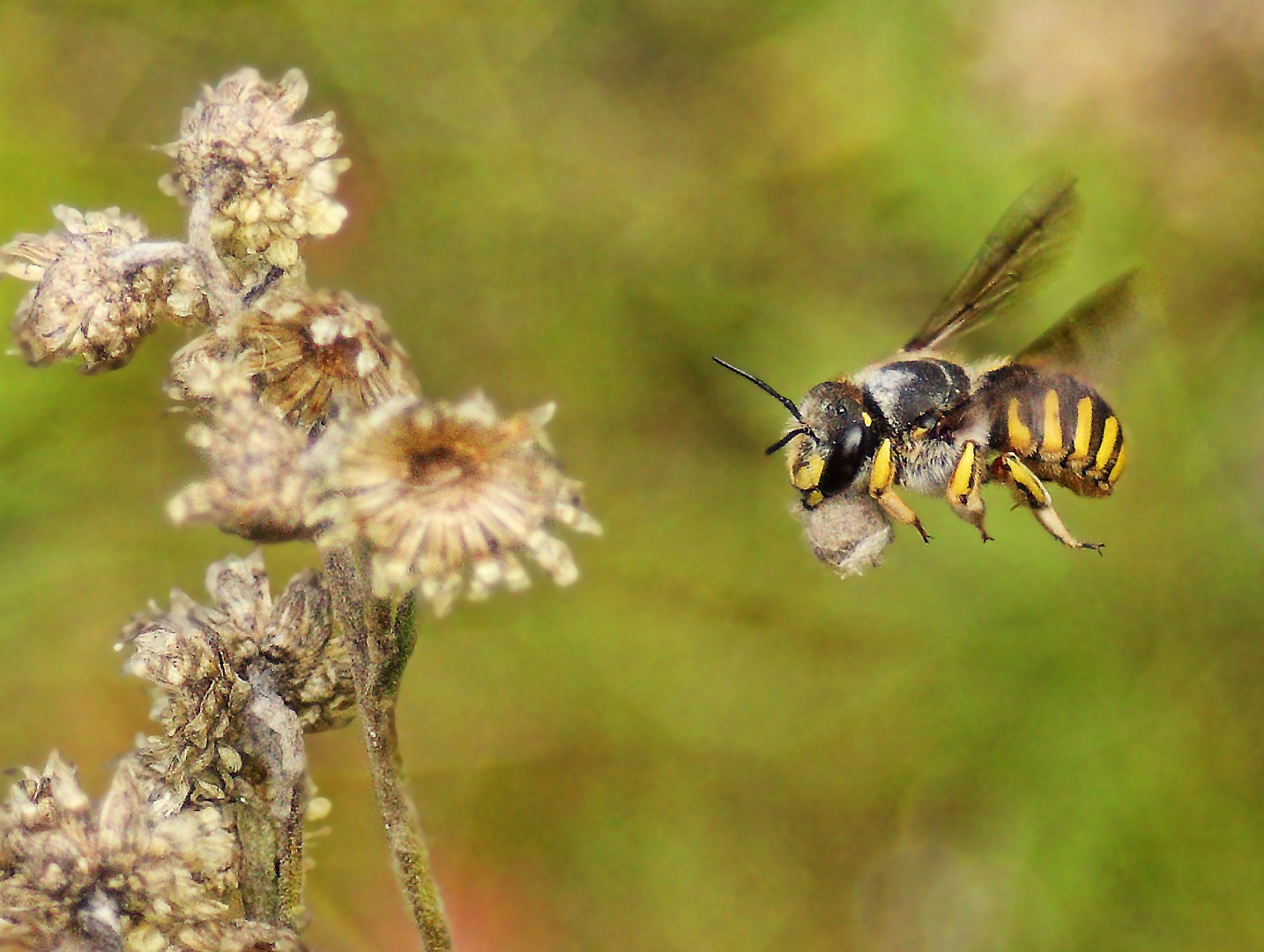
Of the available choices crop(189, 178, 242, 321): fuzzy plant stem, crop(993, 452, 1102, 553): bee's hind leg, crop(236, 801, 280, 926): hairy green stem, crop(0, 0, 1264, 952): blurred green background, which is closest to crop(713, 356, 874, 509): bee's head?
crop(993, 452, 1102, 553): bee's hind leg

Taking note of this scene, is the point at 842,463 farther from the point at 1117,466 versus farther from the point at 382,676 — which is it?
the point at 382,676

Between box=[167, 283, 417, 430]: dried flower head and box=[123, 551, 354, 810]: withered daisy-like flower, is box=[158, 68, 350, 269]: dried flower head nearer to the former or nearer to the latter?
box=[167, 283, 417, 430]: dried flower head

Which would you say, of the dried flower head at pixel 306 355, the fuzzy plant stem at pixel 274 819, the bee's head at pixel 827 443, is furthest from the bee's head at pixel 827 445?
the fuzzy plant stem at pixel 274 819

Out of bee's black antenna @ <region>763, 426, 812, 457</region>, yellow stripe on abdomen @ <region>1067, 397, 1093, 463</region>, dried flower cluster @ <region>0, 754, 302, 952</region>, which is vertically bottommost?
dried flower cluster @ <region>0, 754, 302, 952</region>

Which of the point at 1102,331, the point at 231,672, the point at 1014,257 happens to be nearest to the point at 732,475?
the point at 1014,257

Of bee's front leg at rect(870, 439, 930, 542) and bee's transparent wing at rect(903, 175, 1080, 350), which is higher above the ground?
bee's transparent wing at rect(903, 175, 1080, 350)

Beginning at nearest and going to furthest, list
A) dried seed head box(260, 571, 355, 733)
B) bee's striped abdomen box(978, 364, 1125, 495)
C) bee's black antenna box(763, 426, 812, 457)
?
dried seed head box(260, 571, 355, 733) → bee's black antenna box(763, 426, 812, 457) → bee's striped abdomen box(978, 364, 1125, 495)

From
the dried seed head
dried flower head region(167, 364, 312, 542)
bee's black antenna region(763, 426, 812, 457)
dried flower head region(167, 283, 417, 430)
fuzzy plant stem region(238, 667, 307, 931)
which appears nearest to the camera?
dried flower head region(167, 364, 312, 542)

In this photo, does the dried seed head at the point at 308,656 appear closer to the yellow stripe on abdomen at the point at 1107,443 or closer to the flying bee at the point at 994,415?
the flying bee at the point at 994,415

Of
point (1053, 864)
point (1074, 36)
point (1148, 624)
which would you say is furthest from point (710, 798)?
point (1074, 36)
